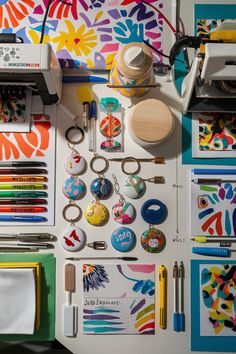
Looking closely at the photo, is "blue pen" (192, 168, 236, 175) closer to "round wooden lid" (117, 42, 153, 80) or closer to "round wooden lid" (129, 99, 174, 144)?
"round wooden lid" (129, 99, 174, 144)

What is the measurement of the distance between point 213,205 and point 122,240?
28cm

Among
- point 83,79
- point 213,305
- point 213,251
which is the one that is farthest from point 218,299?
point 83,79

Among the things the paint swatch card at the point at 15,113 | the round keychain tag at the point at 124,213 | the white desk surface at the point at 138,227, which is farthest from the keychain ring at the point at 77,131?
the round keychain tag at the point at 124,213

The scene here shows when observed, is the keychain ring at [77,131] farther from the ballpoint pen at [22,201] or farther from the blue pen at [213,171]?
the blue pen at [213,171]

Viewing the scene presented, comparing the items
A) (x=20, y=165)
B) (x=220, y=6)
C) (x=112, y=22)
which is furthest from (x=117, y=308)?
(x=220, y=6)

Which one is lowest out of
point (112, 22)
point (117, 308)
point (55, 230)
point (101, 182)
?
point (117, 308)

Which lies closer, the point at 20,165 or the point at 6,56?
the point at 6,56

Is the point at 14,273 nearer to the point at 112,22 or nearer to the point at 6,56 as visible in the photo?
the point at 6,56

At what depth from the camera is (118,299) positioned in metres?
1.02

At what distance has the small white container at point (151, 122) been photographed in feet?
3.27

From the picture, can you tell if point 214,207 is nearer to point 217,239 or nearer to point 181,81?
point 217,239

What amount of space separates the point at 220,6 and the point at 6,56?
0.66 metres

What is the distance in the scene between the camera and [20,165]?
1.04 m

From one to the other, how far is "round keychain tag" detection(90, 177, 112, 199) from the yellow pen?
0.85ft
